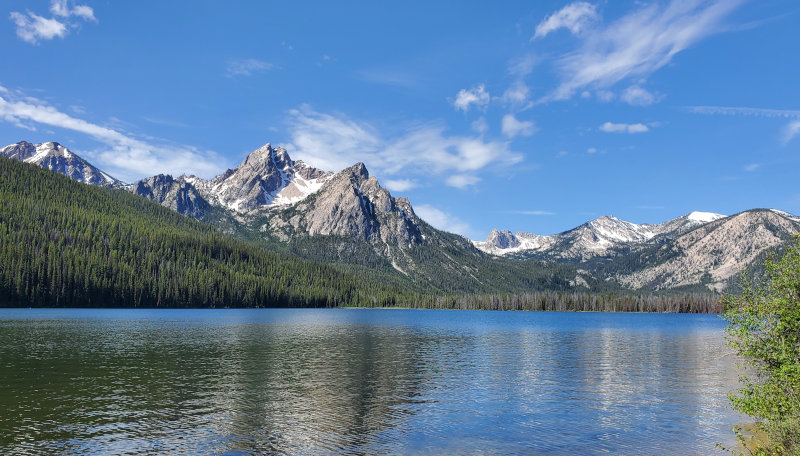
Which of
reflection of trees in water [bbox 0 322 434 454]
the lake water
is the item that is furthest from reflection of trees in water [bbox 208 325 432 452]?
the lake water

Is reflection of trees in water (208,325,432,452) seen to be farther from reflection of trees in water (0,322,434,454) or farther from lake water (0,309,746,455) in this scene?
lake water (0,309,746,455)

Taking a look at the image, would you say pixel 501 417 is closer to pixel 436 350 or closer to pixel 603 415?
pixel 603 415

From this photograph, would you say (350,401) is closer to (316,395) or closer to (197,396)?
(316,395)

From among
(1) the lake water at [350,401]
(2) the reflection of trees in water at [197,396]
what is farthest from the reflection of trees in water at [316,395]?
(1) the lake water at [350,401]

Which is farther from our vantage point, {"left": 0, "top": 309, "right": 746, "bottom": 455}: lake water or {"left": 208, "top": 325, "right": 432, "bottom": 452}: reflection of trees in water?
{"left": 208, "top": 325, "right": 432, "bottom": 452}: reflection of trees in water

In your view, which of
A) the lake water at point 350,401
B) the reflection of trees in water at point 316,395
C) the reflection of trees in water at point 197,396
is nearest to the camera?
the reflection of trees in water at point 197,396

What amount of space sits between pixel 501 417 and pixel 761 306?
20.8 m

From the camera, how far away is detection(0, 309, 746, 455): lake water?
33.9 m

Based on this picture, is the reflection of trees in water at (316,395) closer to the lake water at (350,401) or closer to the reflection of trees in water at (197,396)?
the reflection of trees in water at (197,396)

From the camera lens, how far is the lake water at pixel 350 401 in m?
33.9

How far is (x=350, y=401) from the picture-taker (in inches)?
1820

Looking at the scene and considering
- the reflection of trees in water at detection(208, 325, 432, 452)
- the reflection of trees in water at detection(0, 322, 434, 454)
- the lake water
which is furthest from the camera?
the reflection of trees in water at detection(208, 325, 432, 452)

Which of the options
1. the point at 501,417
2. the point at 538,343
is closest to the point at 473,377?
the point at 501,417

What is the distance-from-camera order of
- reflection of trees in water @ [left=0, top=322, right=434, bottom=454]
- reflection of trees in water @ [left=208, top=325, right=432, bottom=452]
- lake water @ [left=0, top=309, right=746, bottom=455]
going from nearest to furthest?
1. reflection of trees in water @ [left=0, top=322, right=434, bottom=454]
2. lake water @ [left=0, top=309, right=746, bottom=455]
3. reflection of trees in water @ [left=208, top=325, right=432, bottom=452]
